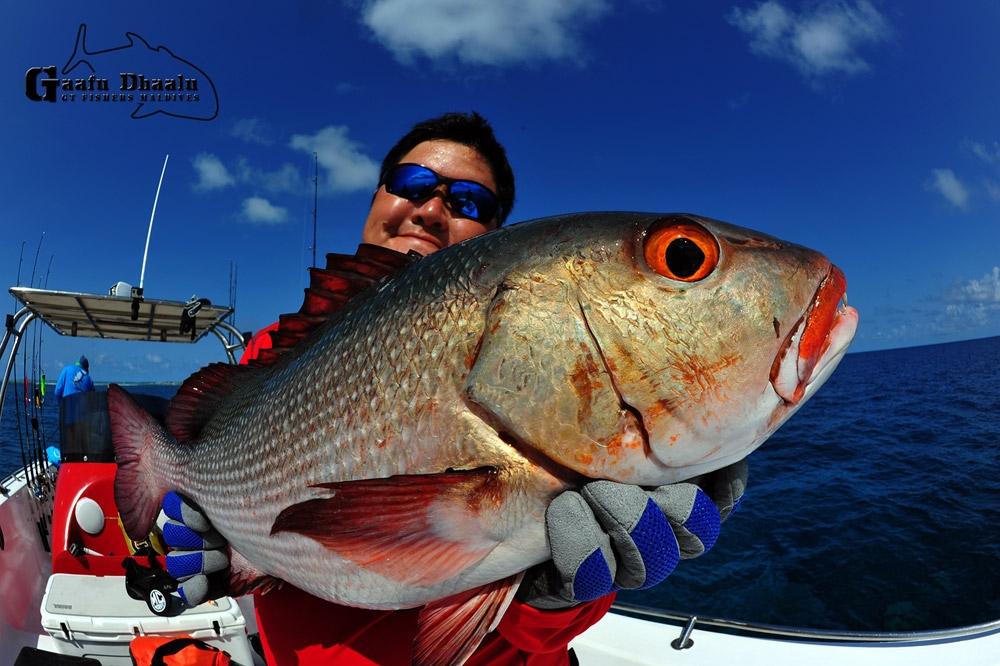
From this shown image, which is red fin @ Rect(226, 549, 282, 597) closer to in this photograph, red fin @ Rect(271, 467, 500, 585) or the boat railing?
red fin @ Rect(271, 467, 500, 585)

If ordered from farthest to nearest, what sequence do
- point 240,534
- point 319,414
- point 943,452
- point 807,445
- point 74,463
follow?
point 807,445 < point 943,452 < point 74,463 < point 240,534 < point 319,414

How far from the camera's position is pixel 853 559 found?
8930mm

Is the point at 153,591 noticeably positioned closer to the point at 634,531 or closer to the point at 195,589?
the point at 195,589

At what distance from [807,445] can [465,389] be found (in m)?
23.2

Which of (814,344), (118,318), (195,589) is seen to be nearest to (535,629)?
(814,344)

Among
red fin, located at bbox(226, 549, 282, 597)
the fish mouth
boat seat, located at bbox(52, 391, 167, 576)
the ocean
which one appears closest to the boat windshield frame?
boat seat, located at bbox(52, 391, 167, 576)

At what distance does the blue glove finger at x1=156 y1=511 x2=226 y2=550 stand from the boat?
4.96 ft

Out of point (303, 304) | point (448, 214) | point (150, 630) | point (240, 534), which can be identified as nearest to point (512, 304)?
point (303, 304)

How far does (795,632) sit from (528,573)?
108 inches

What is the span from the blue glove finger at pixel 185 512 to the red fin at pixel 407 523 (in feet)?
3.60

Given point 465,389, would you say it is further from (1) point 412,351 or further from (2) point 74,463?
(2) point 74,463

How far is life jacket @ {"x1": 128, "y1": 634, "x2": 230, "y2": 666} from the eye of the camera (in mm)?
2877

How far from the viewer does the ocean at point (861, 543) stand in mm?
7277

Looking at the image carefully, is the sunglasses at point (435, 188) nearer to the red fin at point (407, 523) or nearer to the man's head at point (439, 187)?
the man's head at point (439, 187)
